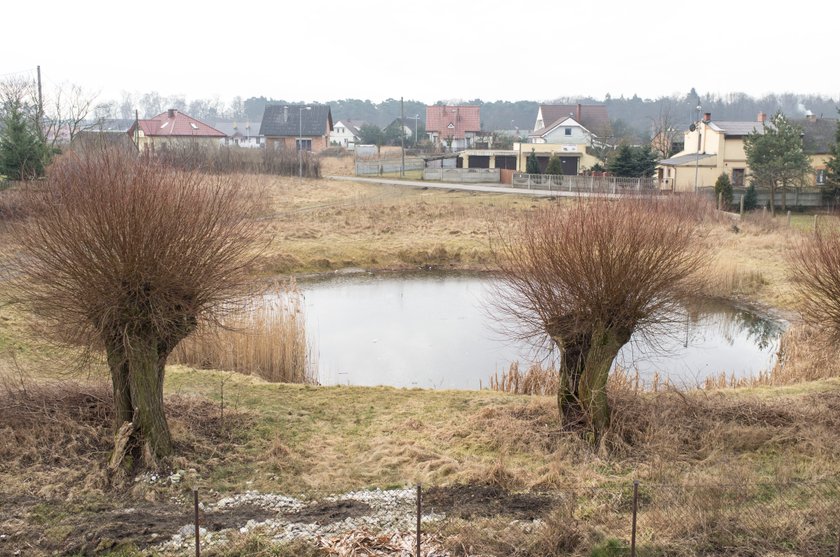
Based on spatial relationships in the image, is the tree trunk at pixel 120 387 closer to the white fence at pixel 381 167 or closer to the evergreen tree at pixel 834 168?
the evergreen tree at pixel 834 168

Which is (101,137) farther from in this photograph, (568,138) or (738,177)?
(568,138)

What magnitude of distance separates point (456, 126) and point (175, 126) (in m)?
30.9

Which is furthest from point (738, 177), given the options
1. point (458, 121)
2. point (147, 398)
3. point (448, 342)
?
point (458, 121)

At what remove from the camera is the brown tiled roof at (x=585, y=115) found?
70869mm

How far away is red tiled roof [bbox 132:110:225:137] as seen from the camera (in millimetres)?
64375

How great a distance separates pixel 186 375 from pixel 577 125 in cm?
5508

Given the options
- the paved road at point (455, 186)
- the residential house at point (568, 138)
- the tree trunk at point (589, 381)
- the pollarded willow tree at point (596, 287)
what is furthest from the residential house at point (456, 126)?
the tree trunk at point (589, 381)

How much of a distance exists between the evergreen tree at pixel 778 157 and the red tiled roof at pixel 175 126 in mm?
41397

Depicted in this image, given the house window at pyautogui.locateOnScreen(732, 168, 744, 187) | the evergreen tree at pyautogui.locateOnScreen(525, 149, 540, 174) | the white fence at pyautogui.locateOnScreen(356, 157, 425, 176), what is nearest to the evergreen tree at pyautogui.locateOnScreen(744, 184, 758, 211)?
the house window at pyautogui.locateOnScreen(732, 168, 744, 187)

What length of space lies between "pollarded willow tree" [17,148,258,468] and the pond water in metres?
5.54

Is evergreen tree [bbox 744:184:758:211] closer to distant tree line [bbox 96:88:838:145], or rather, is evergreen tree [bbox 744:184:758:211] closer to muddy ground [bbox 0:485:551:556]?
muddy ground [bbox 0:485:551:556]

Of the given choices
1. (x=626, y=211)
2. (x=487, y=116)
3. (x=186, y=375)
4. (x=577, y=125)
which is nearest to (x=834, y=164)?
(x=577, y=125)

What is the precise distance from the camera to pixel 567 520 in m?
8.23

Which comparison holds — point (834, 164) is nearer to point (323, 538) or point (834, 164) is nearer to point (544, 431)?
point (544, 431)
